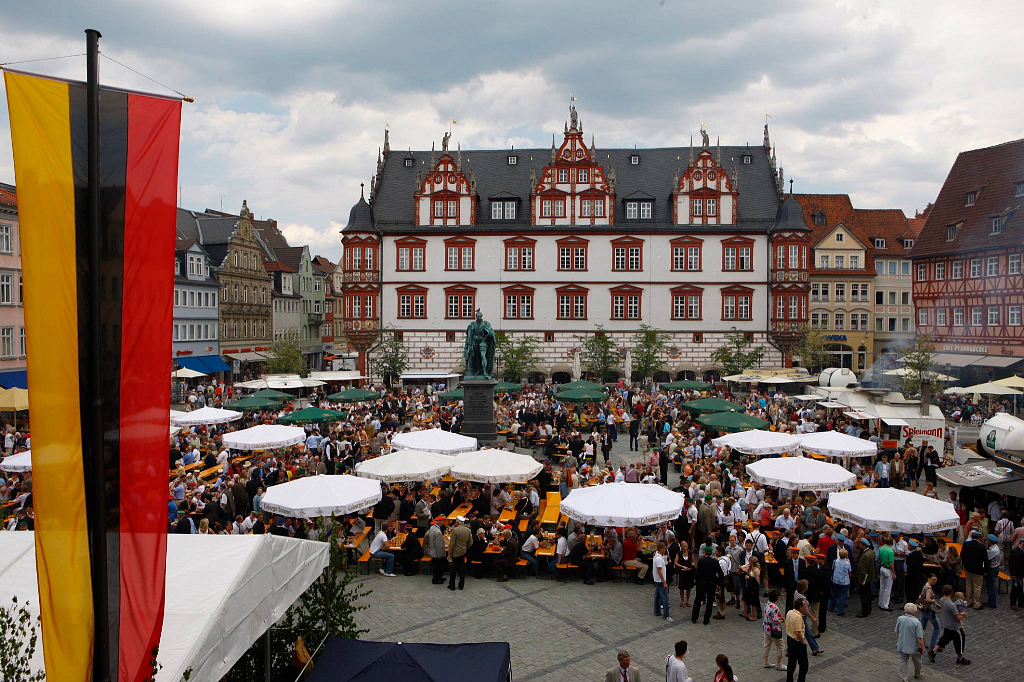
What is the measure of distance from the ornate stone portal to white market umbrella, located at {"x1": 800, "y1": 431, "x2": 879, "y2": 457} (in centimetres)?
1017

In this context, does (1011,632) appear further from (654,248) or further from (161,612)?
(654,248)

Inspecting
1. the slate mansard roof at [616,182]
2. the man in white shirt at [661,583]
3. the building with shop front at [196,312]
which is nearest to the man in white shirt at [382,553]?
A: the man in white shirt at [661,583]

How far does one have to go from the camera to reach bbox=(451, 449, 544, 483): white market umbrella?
16.1m

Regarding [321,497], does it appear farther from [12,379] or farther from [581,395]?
[12,379]

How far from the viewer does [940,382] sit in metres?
36.5

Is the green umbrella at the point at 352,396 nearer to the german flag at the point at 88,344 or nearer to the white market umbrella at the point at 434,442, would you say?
the white market umbrella at the point at 434,442

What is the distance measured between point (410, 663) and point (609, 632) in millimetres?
5281

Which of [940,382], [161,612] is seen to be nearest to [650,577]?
[161,612]

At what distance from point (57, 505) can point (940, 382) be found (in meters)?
38.7

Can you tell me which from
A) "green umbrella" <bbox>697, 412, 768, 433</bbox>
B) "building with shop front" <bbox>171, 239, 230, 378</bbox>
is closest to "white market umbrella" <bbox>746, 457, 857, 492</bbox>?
"green umbrella" <bbox>697, 412, 768, 433</bbox>

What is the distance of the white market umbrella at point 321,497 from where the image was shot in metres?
13.7

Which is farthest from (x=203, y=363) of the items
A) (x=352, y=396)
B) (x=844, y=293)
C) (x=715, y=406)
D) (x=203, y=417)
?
(x=844, y=293)

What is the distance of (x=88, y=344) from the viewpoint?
504 cm

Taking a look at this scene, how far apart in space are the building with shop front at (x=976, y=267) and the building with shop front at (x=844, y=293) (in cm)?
1235
